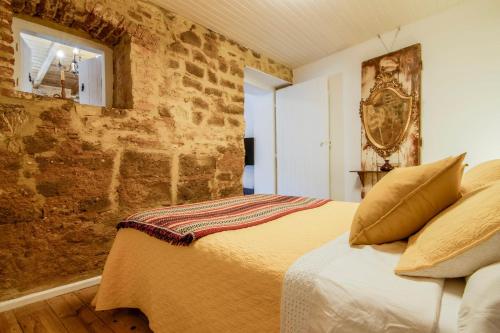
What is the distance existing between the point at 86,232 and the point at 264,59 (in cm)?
320

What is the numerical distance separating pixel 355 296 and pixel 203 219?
34.5 inches

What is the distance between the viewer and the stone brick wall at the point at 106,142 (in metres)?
1.85

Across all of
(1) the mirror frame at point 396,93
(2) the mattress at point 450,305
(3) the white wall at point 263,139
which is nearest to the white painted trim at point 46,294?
(2) the mattress at point 450,305

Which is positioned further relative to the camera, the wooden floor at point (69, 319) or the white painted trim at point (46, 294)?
the white painted trim at point (46, 294)

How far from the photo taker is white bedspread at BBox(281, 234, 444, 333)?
615 mm

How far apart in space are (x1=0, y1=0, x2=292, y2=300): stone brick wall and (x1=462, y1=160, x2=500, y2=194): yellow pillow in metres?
2.36

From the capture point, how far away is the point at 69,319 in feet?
5.27

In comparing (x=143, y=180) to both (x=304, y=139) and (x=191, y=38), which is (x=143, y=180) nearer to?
(x=191, y=38)

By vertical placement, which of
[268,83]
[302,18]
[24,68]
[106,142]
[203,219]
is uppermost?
[302,18]

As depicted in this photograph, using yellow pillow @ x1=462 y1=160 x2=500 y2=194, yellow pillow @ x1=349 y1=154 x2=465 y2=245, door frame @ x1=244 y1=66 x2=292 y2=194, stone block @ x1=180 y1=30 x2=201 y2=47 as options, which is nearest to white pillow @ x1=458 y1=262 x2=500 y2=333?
yellow pillow @ x1=349 y1=154 x2=465 y2=245

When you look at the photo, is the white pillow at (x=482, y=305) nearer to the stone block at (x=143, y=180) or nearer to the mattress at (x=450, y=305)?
the mattress at (x=450, y=305)

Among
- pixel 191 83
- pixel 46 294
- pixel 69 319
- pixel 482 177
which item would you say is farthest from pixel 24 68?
pixel 482 177

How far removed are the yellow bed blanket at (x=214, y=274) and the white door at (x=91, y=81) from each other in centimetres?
180

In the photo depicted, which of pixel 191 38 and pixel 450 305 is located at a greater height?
pixel 191 38
